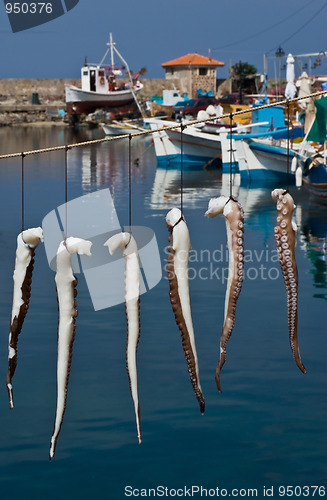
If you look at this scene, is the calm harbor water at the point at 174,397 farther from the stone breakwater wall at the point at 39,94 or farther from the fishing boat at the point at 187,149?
the stone breakwater wall at the point at 39,94

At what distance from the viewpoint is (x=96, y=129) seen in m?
88.4

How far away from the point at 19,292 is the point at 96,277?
52.6 feet

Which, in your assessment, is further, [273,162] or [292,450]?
[273,162]

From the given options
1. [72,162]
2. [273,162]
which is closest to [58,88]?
[72,162]

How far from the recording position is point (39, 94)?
106 m

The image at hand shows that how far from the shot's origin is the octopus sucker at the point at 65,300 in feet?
25.4

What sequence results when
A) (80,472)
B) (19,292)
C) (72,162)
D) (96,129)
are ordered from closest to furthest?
1. (19,292)
2. (80,472)
3. (72,162)
4. (96,129)

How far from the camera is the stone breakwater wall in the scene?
100125mm

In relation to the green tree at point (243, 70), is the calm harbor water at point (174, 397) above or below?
below

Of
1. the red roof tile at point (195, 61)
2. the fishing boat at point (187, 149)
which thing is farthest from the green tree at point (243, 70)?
the fishing boat at point (187, 149)

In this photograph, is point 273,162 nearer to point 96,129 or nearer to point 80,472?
point 80,472

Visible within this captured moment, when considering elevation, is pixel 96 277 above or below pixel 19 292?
below

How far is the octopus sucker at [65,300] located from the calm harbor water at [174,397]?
433cm

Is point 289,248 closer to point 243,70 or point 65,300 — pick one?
point 65,300
